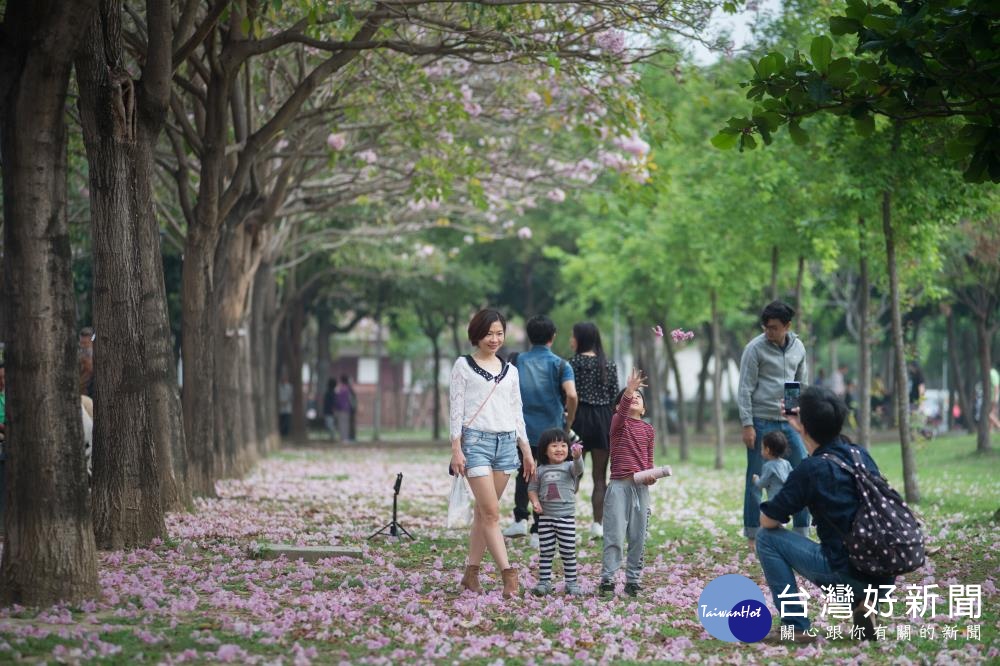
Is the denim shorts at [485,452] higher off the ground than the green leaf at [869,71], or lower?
lower

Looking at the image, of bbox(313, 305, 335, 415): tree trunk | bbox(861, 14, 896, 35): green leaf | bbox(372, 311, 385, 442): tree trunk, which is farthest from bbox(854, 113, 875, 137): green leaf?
bbox(313, 305, 335, 415): tree trunk

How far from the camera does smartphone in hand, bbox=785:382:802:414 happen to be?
368 inches

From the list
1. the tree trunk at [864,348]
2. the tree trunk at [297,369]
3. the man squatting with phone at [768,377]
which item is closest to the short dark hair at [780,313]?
the man squatting with phone at [768,377]

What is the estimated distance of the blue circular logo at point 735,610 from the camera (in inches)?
301

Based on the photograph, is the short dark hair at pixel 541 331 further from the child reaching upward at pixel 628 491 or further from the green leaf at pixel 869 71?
the green leaf at pixel 869 71

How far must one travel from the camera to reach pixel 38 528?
27.5ft

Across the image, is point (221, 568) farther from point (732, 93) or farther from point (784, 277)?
point (784, 277)

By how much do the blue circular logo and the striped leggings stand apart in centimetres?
179

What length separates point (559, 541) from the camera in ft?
31.3

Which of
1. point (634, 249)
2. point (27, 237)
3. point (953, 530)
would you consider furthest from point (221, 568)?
point (634, 249)

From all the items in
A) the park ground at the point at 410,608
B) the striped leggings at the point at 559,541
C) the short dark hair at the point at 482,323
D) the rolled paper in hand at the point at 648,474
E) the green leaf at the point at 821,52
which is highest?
the green leaf at the point at 821,52

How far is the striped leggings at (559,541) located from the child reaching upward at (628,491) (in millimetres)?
255

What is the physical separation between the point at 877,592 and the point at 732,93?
15.9m

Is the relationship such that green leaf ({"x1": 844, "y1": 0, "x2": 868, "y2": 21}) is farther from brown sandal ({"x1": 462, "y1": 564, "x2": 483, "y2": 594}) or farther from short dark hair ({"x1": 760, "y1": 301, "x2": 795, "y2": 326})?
brown sandal ({"x1": 462, "y1": 564, "x2": 483, "y2": 594})
